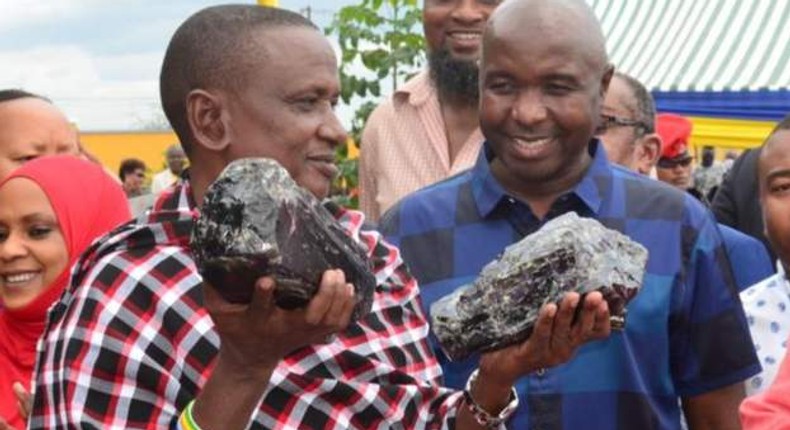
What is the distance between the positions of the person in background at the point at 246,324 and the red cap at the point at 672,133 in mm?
4345

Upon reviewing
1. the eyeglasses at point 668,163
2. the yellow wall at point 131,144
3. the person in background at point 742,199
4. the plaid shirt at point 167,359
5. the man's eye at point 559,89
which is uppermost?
the man's eye at point 559,89

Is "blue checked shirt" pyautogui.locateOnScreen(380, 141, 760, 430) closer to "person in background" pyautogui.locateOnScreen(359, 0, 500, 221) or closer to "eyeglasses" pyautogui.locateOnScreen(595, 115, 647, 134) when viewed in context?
"person in background" pyautogui.locateOnScreen(359, 0, 500, 221)

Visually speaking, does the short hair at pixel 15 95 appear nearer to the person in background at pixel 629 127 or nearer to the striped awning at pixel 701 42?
the person in background at pixel 629 127

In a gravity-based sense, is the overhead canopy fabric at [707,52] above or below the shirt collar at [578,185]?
below

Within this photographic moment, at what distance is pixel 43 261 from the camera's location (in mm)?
3578

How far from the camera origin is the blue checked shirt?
115 inches

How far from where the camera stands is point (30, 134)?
13.5ft

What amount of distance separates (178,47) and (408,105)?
2108 millimetres

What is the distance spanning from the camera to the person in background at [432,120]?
446 cm

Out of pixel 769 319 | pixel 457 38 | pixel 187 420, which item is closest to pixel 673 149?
pixel 457 38

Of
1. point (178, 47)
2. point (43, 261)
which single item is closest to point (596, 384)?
point (178, 47)

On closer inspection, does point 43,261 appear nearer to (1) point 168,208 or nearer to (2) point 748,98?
(1) point 168,208

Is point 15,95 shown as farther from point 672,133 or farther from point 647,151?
point 672,133

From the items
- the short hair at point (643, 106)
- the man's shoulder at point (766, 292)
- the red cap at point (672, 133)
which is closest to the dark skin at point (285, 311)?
the man's shoulder at point (766, 292)
